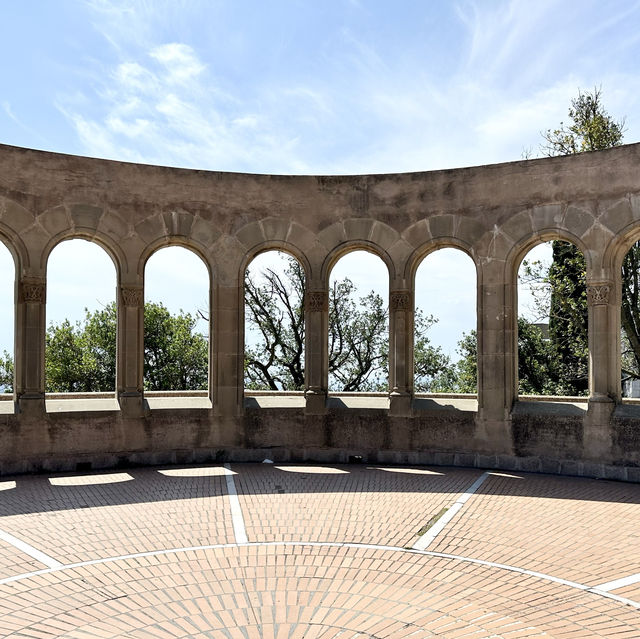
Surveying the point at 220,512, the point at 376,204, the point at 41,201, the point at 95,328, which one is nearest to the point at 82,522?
the point at 220,512

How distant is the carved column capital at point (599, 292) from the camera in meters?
12.6

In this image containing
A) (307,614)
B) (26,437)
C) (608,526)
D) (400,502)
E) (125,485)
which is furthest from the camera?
(26,437)

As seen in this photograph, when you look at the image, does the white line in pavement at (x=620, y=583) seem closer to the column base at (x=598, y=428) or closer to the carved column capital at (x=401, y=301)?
the column base at (x=598, y=428)

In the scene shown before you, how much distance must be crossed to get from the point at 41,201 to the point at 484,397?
33.3ft

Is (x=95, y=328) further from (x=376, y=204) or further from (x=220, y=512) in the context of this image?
(x=220, y=512)

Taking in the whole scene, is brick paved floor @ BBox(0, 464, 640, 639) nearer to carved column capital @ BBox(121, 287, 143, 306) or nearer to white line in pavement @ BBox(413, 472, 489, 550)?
white line in pavement @ BBox(413, 472, 489, 550)

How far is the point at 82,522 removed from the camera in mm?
9141

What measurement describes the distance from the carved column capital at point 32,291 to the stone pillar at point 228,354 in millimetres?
3575

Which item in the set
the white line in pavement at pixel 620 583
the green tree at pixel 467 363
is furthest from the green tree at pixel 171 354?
the white line in pavement at pixel 620 583

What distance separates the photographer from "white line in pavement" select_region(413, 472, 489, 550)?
8.16m

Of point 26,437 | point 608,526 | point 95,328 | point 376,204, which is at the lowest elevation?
point 608,526

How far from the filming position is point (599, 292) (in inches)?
499

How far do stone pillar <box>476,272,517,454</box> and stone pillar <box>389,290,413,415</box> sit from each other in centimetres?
153

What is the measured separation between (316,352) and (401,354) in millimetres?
1905
